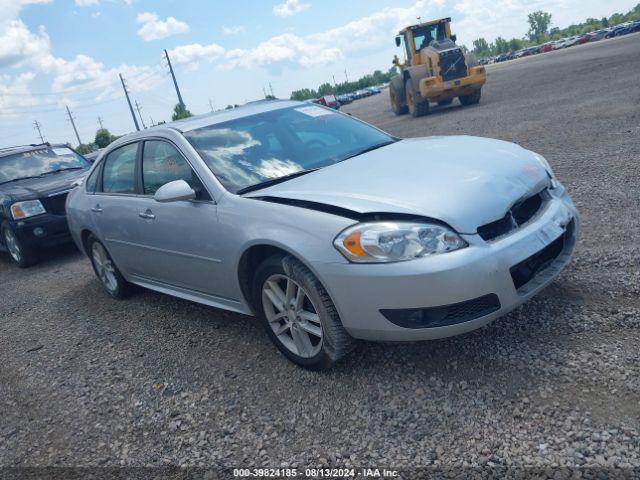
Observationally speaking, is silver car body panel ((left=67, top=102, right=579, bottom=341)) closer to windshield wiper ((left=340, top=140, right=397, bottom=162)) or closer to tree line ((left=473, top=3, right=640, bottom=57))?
windshield wiper ((left=340, top=140, right=397, bottom=162))

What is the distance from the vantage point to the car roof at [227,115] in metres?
4.23

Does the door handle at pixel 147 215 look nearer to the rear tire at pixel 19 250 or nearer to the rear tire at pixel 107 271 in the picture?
the rear tire at pixel 107 271

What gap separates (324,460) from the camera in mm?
2559

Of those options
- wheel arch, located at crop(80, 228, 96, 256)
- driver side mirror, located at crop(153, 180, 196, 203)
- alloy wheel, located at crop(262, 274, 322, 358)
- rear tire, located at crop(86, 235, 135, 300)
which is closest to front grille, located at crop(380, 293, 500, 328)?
alloy wheel, located at crop(262, 274, 322, 358)

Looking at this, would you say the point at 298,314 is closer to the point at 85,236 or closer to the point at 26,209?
the point at 85,236

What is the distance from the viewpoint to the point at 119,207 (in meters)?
4.68

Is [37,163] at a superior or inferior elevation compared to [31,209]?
superior

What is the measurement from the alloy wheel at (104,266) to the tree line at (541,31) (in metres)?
116

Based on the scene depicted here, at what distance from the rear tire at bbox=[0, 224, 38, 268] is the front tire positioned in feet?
19.3

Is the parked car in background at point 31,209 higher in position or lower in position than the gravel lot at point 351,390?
higher

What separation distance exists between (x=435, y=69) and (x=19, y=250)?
12.9m

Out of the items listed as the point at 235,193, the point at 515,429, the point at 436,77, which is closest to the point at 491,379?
the point at 515,429

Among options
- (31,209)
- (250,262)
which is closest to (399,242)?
(250,262)

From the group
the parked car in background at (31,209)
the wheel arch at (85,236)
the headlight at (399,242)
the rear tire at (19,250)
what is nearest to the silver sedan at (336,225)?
the headlight at (399,242)
